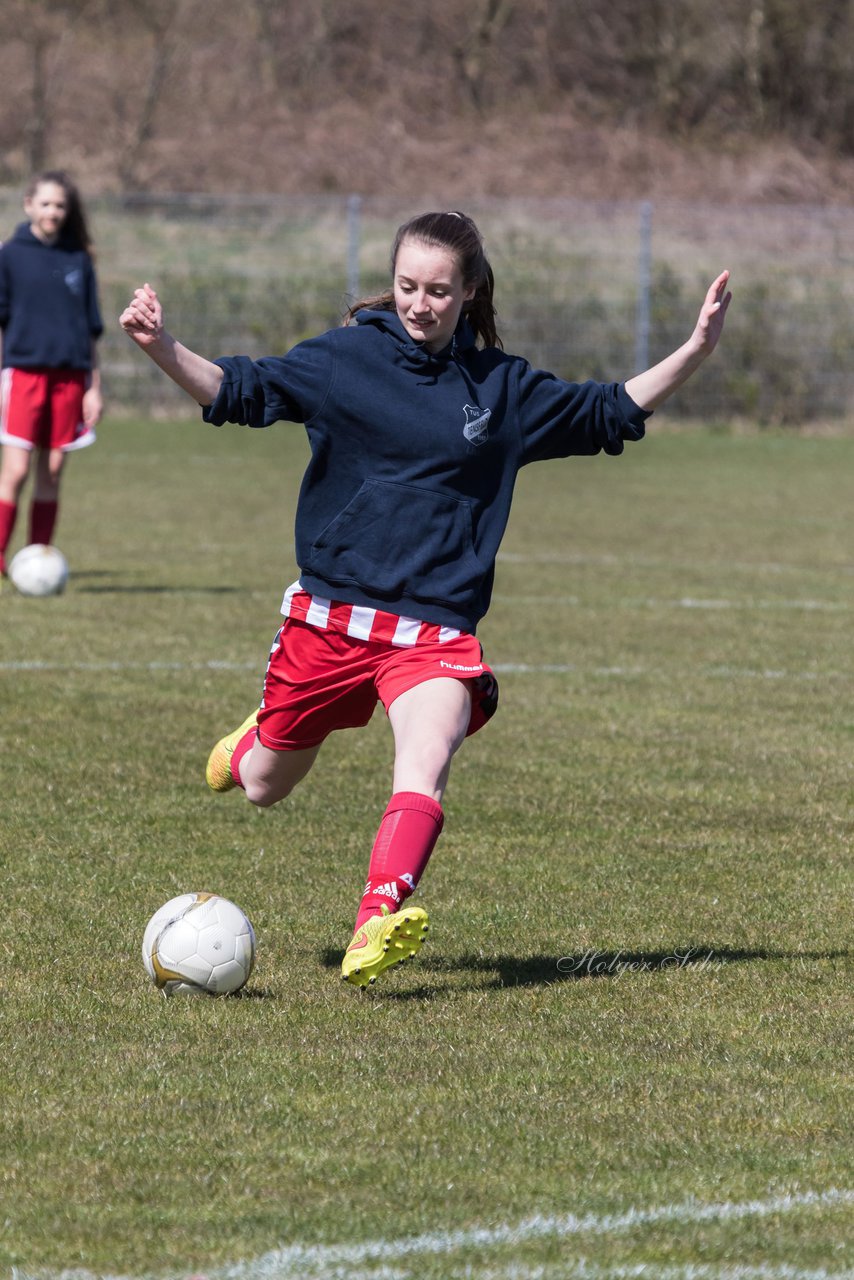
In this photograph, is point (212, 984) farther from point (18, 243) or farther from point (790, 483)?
point (790, 483)

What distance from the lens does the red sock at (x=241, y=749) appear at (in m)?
5.23

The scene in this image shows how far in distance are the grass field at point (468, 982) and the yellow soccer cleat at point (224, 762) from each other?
25 cm

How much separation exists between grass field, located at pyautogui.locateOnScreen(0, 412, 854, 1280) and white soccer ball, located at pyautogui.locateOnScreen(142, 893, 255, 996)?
6 centimetres

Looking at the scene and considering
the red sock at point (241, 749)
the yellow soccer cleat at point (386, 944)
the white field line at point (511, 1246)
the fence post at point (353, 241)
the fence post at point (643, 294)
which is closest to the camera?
the white field line at point (511, 1246)

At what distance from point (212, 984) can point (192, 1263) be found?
145cm

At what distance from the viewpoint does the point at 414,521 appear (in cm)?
460

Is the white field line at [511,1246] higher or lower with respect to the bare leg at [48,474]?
higher

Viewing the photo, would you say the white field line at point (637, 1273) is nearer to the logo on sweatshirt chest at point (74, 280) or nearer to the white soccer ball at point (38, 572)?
the white soccer ball at point (38, 572)

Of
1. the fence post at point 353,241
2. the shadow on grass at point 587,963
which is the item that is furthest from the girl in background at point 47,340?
the fence post at point 353,241

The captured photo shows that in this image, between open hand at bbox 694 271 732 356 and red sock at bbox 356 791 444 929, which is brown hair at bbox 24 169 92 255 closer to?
open hand at bbox 694 271 732 356

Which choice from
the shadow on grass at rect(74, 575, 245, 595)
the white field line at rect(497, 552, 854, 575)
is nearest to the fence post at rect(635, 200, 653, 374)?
the white field line at rect(497, 552, 854, 575)

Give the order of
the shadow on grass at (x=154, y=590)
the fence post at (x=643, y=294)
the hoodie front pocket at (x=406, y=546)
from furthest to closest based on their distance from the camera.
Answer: the fence post at (x=643, y=294) → the shadow on grass at (x=154, y=590) → the hoodie front pocket at (x=406, y=546)

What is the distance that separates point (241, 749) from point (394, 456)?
1.05 metres

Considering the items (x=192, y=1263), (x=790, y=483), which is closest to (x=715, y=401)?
(x=790, y=483)
